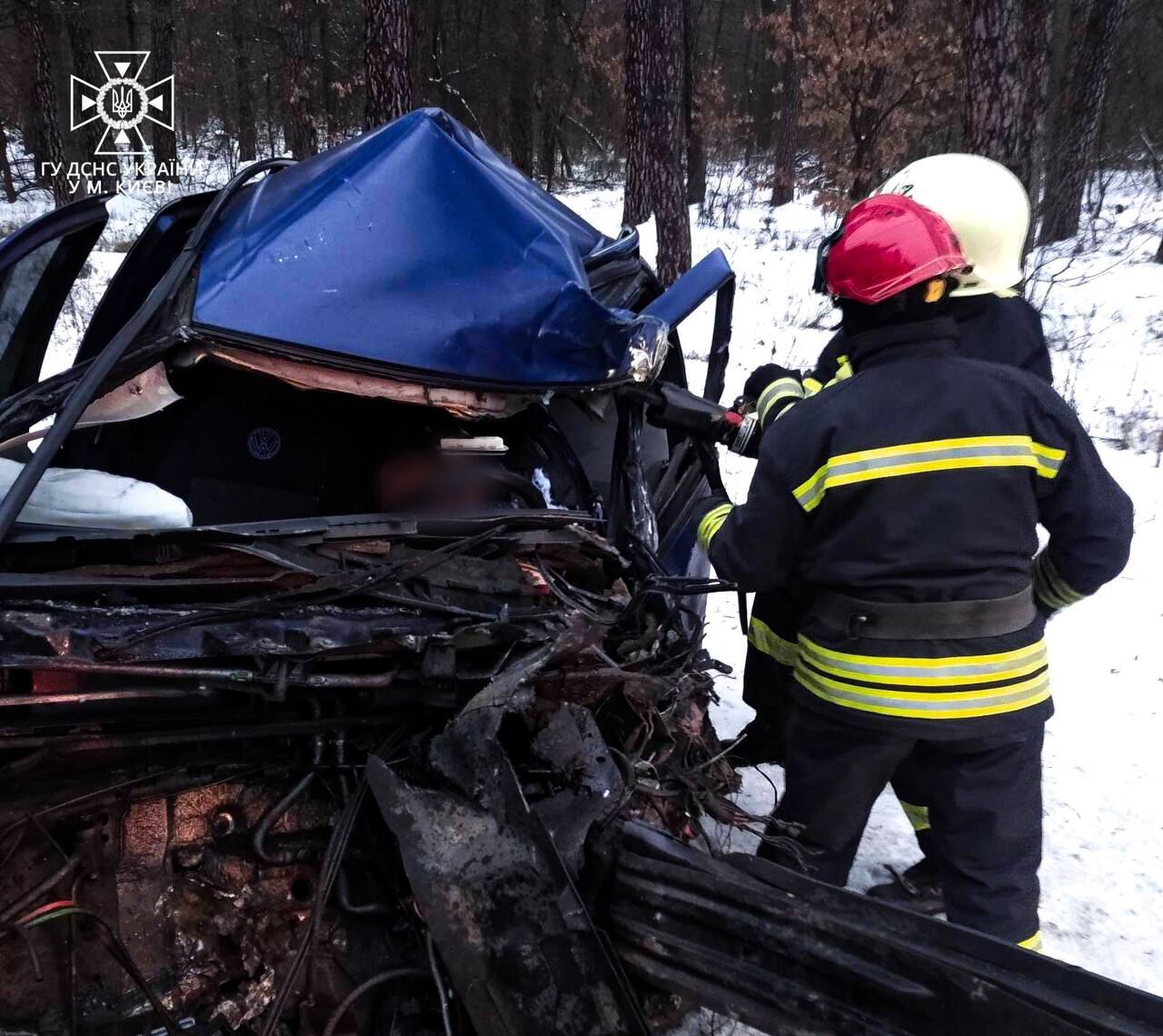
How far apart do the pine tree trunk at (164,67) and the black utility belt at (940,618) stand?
16729 mm

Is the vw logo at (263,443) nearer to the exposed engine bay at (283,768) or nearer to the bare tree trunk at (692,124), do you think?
the exposed engine bay at (283,768)

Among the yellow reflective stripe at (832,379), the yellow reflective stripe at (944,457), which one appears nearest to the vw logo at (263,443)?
the yellow reflective stripe at (832,379)

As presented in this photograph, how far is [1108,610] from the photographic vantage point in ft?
13.7

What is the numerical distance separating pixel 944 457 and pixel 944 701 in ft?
1.64

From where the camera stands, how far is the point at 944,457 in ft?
5.96

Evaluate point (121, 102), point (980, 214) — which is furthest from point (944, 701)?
point (121, 102)

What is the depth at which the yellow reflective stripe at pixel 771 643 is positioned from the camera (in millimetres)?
2514

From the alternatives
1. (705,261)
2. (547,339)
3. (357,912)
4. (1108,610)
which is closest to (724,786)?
(357,912)

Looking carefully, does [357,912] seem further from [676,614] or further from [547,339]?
[547,339]

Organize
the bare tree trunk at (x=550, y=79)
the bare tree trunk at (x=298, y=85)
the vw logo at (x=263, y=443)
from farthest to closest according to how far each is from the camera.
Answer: the bare tree trunk at (x=550, y=79) < the bare tree trunk at (x=298, y=85) < the vw logo at (x=263, y=443)

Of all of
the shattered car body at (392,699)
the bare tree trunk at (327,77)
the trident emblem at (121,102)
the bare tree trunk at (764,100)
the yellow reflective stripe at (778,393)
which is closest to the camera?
the shattered car body at (392,699)

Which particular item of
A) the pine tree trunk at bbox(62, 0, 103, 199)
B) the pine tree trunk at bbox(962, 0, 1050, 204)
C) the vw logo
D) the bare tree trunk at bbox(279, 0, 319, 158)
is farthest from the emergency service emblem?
the vw logo

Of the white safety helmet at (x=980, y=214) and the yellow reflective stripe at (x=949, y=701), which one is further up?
the white safety helmet at (x=980, y=214)

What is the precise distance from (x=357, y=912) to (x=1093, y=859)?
7.15 feet
